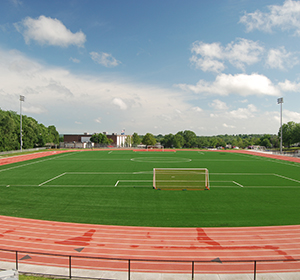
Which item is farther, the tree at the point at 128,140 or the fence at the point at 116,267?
the tree at the point at 128,140

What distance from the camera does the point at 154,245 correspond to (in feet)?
33.0

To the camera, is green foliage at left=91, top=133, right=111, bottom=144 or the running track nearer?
the running track

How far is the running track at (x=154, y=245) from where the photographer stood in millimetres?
8547

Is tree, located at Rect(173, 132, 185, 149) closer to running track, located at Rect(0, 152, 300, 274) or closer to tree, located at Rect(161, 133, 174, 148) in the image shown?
tree, located at Rect(161, 133, 174, 148)

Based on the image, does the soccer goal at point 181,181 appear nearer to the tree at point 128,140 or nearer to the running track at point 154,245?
the running track at point 154,245

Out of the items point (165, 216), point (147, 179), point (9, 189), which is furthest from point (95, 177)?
point (165, 216)

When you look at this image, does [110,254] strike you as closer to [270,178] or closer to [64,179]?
[64,179]

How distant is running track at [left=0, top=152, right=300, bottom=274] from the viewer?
8.55 m

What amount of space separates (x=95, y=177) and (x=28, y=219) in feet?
42.6

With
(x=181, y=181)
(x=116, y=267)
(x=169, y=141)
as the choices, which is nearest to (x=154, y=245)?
(x=116, y=267)

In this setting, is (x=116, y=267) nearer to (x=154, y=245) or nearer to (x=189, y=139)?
(x=154, y=245)

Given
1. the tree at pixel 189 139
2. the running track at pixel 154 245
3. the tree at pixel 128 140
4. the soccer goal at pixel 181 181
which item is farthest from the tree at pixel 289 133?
the running track at pixel 154 245

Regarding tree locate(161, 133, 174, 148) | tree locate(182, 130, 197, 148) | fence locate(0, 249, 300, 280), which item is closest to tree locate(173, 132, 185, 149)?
tree locate(161, 133, 174, 148)

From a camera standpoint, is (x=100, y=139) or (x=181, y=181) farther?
(x=100, y=139)
